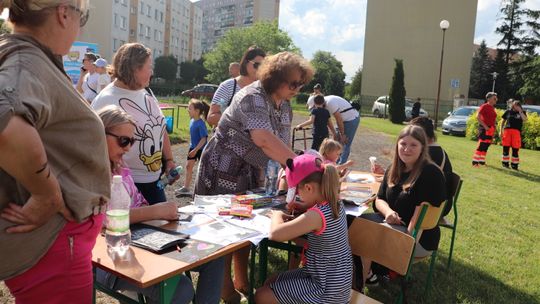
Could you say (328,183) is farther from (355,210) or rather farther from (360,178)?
(360,178)

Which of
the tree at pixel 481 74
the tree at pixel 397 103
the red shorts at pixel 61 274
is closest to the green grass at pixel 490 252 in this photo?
the red shorts at pixel 61 274

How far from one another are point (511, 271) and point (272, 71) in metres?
3.23

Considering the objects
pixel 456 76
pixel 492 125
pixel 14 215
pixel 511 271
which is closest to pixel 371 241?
pixel 14 215

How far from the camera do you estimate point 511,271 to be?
4.33 m

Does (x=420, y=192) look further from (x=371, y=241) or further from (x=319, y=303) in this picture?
(x=319, y=303)

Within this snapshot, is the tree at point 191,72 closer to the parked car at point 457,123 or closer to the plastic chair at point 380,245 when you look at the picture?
the parked car at point 457,123

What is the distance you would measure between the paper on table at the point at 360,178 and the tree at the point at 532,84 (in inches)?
1596

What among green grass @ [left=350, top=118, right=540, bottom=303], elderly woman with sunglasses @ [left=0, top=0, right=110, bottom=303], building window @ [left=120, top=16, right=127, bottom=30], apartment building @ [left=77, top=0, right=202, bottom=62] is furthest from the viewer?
building window @ [left=120, top=16, right=127, bottom=30]

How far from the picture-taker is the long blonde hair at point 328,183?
240 centimetres

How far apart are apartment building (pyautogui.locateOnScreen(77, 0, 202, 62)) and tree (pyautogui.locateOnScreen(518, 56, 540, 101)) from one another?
128 feet

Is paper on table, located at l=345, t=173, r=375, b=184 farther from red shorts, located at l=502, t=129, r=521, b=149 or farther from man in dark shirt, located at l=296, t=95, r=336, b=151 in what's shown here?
red shorts, located at l=502, t=129, r=521, b=149

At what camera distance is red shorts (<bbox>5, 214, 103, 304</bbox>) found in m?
1.43

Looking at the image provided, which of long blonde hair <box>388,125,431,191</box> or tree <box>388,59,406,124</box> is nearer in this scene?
long blonde hair <box>388,125,431,191</box>

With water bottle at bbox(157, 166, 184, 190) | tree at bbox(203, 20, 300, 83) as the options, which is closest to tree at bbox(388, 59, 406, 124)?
water bottle at bbox(157, 166, 184, 190)
